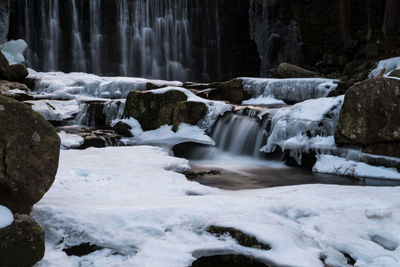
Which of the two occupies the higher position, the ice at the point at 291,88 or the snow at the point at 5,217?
the ice at the point at 291,88

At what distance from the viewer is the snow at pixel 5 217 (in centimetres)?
243

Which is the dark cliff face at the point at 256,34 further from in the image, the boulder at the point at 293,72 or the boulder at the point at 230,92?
the boulder at the point at 230,92

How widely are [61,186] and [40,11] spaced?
24.4 m

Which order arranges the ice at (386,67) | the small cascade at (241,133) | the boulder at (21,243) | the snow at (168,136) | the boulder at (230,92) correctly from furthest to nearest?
1. the boulder at (230,92)
2. the ice at (386,67)
3. the snow at (168,136)
4. the small cascade at (241,133)
5. the boulder at (21,243)

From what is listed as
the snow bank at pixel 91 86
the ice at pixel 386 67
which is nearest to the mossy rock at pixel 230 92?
the snow bank at pixel 91 86

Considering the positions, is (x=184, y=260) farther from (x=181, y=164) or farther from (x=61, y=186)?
(x=181, y=164)

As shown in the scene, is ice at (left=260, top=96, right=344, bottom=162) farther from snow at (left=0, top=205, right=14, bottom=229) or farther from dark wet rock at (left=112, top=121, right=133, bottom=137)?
snow at (left=0, top=205, right=14, bottom=229)

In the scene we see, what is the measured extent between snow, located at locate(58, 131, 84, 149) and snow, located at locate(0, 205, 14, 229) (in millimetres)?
6810

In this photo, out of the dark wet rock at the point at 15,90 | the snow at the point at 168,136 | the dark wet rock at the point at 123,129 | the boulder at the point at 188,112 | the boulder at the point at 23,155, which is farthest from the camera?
the dark wet rock at the point at 15,90

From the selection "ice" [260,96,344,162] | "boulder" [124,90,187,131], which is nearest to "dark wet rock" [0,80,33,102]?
"boulder" [124,90,187,131]

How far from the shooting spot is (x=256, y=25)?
25.0m

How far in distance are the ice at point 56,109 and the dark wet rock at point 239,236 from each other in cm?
1086

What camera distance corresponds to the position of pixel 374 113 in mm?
7059

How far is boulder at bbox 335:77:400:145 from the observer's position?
22.8 feet
